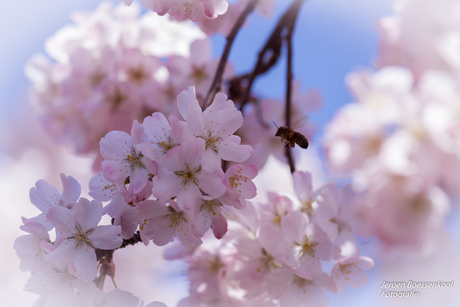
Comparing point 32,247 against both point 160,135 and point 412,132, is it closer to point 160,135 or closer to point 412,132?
point 160,135

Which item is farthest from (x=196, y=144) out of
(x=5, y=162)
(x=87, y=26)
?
(x=5, y=162)

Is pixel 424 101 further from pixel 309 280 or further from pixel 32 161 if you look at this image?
pixel 32 161

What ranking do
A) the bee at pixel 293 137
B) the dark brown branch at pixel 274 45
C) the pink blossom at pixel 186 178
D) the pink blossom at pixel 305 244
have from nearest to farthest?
the pink blossom at pixel 186 178
the pink blossom at pixel 305 244
the bee at pixel 293 137
the dark brown branch at pixel 274 45

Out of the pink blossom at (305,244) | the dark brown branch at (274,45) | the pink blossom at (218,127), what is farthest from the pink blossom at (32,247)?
the dark brown branch at (274,45)

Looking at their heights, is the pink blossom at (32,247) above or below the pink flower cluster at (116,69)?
below

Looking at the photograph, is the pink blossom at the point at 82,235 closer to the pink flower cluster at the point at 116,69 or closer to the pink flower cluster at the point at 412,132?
the pink flower cluster at the point at 412,132

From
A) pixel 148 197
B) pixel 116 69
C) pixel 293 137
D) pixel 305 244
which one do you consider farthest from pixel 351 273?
A: pixel 116 69
